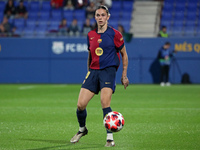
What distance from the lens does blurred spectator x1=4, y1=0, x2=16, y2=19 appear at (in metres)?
24.7

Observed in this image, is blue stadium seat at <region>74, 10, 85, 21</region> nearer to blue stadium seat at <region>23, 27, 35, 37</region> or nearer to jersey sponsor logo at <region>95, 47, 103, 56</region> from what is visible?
blue stadium seat at <region>23, 27, 35, 37</region>

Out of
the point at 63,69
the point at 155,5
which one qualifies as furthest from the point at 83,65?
the point at 155,5

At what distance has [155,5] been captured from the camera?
2567 centimetres

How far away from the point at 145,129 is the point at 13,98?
25.1ft

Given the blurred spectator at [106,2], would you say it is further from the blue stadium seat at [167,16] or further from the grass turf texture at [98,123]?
the grass turf texture at [98,123]

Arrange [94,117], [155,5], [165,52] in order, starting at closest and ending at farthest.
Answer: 1. [94,117]
2. [165,52]
3. [155,5]

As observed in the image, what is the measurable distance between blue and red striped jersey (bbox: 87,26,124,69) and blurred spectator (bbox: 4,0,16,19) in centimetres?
1865

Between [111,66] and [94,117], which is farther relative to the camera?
[94,117]

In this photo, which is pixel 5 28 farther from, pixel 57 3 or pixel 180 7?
pixel 180 7

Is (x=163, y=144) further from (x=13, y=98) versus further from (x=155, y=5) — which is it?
(x=155, y=5)

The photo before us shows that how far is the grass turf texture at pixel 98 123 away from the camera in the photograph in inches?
270

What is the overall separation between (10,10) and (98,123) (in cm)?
1705

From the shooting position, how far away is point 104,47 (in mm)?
6762

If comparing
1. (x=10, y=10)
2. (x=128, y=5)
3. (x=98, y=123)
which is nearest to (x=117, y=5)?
(x=128, y=5)
